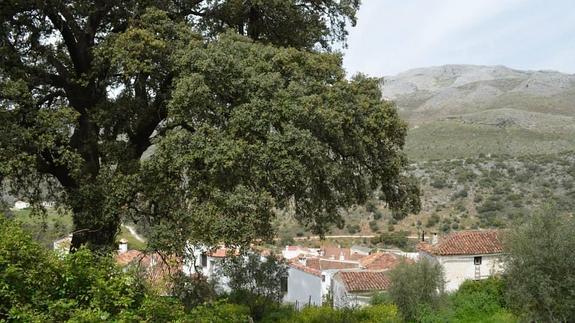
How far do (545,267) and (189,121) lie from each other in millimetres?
20127

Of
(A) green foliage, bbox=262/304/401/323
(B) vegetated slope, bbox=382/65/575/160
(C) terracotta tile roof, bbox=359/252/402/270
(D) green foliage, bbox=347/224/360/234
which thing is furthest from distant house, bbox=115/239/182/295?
(D) green foliage, bbox=347/224/360/234

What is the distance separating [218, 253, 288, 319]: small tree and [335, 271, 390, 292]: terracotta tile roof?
4351 mm

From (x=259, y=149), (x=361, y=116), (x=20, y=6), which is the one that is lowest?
(x=259, y=149)

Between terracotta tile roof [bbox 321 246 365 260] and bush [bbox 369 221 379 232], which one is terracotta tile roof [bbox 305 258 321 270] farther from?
bush [bbox 369 221 379 232]

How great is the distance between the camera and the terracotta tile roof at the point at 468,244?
1542 inches

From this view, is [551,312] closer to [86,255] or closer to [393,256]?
[393,256]

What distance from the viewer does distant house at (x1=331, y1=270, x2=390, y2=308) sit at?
119ft

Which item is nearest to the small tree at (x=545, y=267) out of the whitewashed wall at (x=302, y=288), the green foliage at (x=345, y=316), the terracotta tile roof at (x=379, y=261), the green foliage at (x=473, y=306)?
the green foliage at (x=473, y=306)

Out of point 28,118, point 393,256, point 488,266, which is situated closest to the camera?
point 28,118

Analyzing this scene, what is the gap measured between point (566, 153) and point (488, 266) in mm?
37009

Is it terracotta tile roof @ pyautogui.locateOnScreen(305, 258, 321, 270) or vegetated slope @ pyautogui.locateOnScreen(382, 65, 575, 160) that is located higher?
vegetated slope @ pyautogui.locateOnScreen(382, 65, 575, 160)

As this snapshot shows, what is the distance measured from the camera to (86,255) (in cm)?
891

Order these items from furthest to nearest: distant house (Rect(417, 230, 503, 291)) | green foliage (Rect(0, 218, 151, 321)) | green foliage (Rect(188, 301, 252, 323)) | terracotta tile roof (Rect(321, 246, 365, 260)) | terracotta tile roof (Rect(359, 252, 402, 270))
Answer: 1. terracotta tile roof (Rect(321, 246, 365, 260))
2. terracotta tile roof (Rect(359, 252, 402, 270))
3. distant house (Rect(417, 230, 503, 291))
4. green foliage (Rect(188, 301, 252, 323))
5. green foliage (Rect(0, 218, 151, 321))

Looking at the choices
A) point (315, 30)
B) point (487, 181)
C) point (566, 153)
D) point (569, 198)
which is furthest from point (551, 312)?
point (566, 153)
